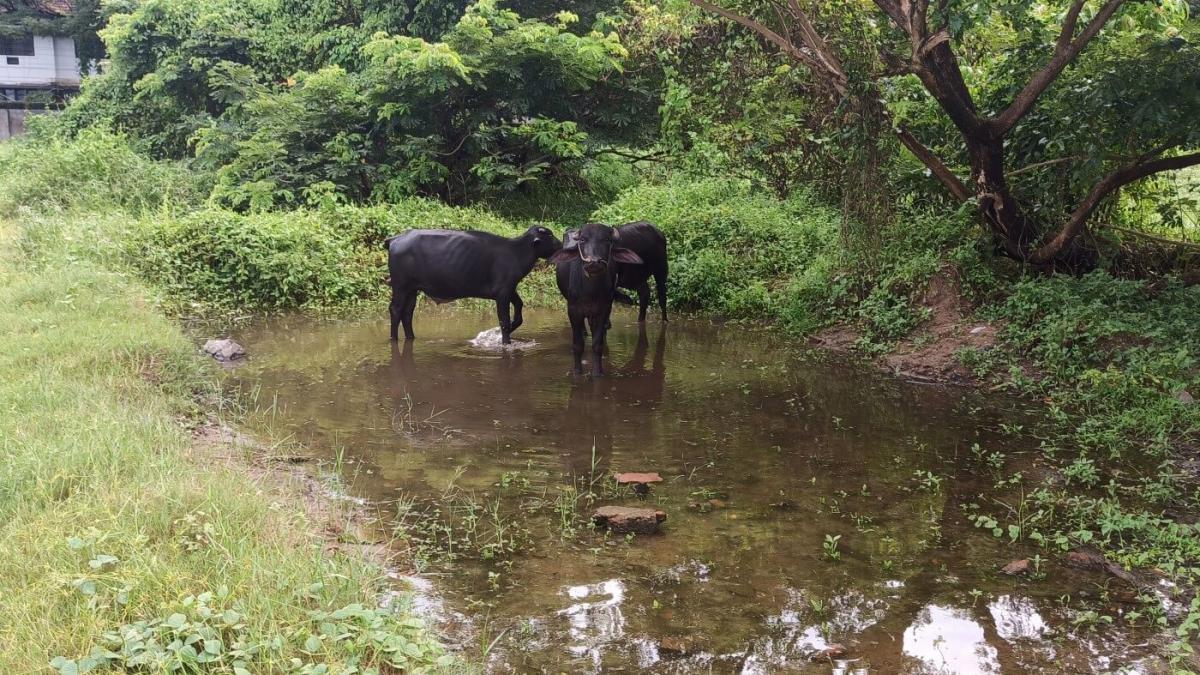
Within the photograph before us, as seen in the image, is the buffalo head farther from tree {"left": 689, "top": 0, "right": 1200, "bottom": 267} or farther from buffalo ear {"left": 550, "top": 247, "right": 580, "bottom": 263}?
tree {"left": 689, "top": 0, "right": 1200, "bottom": 267}

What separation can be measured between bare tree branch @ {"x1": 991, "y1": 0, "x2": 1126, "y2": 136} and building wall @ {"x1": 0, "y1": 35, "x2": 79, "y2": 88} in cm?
2928

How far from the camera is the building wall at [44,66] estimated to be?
93.7 ft

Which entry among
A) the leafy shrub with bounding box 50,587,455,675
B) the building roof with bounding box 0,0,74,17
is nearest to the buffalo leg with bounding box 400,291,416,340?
the leafy shrub with bounding box 50,587,455,675

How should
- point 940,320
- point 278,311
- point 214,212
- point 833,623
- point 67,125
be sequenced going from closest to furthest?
point 833,623, point 940,320, point 278,311, point 214,212, point 67,125

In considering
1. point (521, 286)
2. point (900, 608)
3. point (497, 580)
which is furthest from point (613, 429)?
point (521, 286)

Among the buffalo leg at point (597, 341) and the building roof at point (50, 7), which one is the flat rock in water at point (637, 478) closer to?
the buffalo leg at point (597, 341)

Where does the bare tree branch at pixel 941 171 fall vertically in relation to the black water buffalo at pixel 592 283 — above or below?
above

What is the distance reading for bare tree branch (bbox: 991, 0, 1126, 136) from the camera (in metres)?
7.27

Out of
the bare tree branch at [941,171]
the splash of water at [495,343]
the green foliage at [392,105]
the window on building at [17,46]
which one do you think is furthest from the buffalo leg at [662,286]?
the window on building at [17,46]

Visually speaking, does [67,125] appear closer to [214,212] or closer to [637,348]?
[214,212]

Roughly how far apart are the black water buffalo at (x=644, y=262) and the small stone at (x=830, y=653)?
22.4 ft

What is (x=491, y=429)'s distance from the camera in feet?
22.3

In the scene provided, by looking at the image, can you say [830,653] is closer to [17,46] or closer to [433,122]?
[433,122]

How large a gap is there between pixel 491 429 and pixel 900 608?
3467mm
